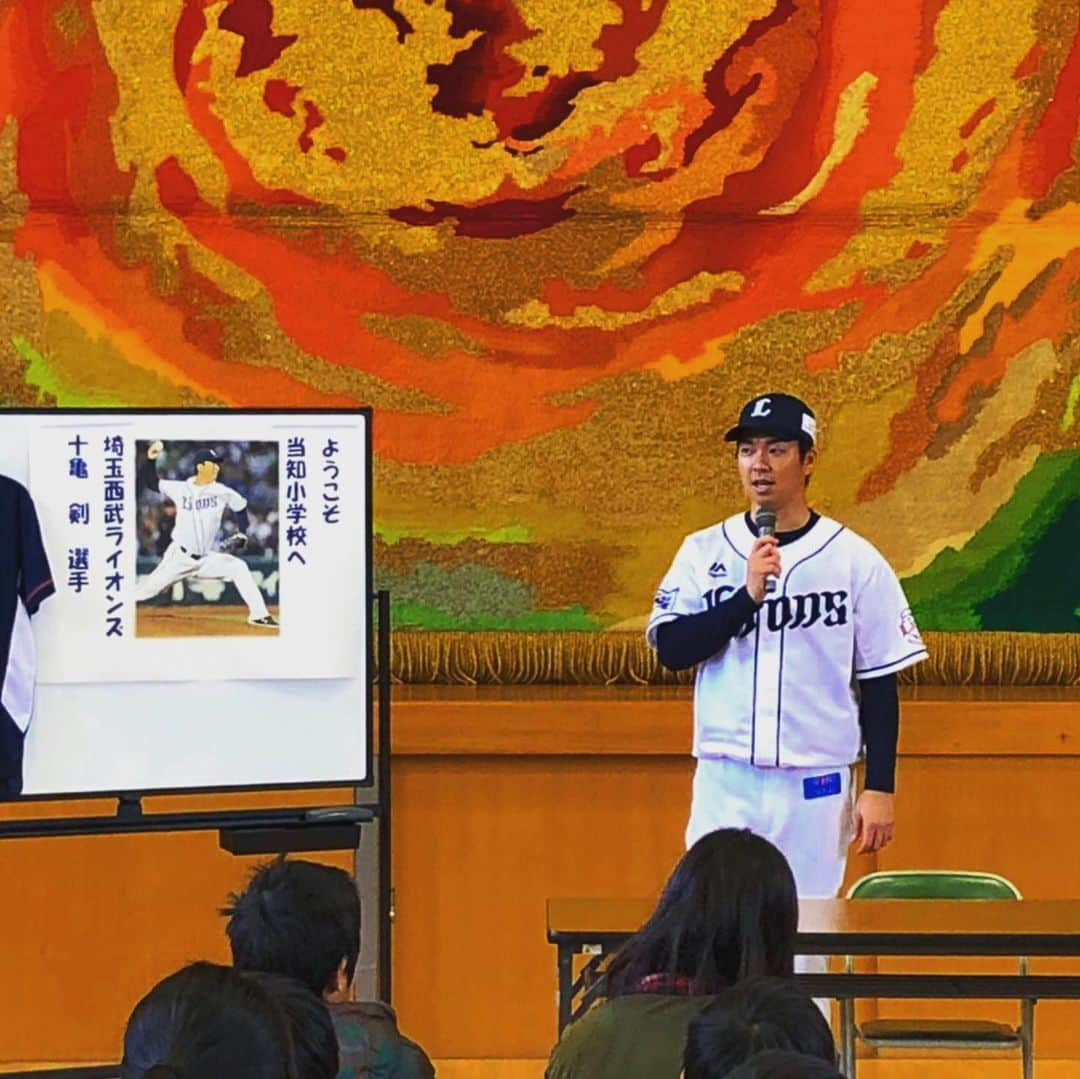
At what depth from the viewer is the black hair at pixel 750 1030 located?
1.91 metres

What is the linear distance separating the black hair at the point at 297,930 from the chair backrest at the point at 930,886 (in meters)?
1.57

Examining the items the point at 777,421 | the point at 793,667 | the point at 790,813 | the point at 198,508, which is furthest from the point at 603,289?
the point at 790,813

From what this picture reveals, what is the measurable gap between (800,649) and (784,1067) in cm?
227

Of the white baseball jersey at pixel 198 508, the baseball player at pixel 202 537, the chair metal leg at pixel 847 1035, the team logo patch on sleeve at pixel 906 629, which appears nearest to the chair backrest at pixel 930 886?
the chair metal leg at pixel 847 1035

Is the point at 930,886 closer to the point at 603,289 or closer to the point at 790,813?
the point at 790,813

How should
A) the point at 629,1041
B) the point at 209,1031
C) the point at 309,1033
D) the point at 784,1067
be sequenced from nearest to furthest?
the point at 784,1067 < the point at 209,1031 < the point at 309,1033 < the point at 629,1041

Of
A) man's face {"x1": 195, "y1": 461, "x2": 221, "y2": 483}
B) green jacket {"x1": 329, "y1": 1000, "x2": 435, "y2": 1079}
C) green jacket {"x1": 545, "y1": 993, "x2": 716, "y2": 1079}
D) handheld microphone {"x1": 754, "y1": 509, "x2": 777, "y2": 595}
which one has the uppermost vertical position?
man's face {"x1": 195, "y1": 461, "x2": 221, "y2": 483}

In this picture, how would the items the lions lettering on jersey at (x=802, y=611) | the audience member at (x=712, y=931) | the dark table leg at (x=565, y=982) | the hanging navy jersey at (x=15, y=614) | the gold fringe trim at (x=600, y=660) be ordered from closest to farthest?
the audience member at (x=712, y=931) < the dark table leg at (x=565, y=982) < the lions lettering on jersey at (x=802, y=611) < the hanging navy jersey at (x=15, y=614) < the gold fringe trim at (x=600, y=660)

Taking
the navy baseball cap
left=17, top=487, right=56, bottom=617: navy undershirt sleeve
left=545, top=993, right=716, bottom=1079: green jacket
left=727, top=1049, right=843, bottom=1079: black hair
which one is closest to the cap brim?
the navy baseball cap

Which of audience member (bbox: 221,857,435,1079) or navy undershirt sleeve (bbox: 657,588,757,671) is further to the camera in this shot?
navy undershirt sleeve (bbox: 657,588,757,671)

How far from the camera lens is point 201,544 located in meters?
4.12

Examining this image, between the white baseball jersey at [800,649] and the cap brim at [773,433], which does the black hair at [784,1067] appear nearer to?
the white baseball jersey at [800,649]

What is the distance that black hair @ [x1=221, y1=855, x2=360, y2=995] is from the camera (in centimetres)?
270

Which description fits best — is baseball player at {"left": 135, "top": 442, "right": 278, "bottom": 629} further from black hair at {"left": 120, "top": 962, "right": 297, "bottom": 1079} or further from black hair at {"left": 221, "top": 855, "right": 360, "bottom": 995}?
black hair at {"left": 120, "top": 962, "right": 297, "bottom": 1079}
